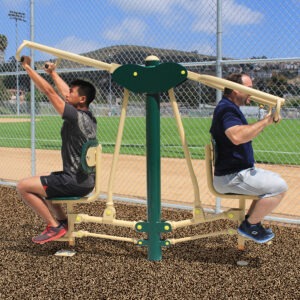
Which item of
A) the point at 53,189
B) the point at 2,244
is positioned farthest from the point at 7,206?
the point at 53,189

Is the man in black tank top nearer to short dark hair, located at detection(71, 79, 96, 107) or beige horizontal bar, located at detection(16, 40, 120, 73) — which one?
short dark hair, located at detection(71, 79, 96, 107)

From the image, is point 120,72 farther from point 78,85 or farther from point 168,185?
point 168,185

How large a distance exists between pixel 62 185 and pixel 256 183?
156 centimetres

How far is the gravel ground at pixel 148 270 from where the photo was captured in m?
3.36

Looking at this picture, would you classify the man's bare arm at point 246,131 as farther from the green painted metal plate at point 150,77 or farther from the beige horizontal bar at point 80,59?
the beige horizontal bar at point 80,59

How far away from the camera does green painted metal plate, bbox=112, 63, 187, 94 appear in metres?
3.70

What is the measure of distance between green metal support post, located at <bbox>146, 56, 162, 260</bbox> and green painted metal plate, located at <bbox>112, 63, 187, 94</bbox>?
0.09 meters

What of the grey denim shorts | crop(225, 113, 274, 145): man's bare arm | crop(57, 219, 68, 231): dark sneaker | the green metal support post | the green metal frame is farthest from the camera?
crop(57, 219, 68, 231): dark sneaker

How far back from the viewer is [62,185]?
3.94 m

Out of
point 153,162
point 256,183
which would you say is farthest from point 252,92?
point 153,162

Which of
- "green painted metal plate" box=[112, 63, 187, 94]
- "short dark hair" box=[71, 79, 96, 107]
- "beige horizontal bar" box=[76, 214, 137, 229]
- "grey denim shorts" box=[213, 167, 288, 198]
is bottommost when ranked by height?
"beige horizontal bar" box=[76, 214, 137, 229]

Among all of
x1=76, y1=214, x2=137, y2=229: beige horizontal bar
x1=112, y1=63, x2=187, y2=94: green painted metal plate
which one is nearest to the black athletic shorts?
x1=76, y1=214, x2=137, y2=229: beige horizontal bar

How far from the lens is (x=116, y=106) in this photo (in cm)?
1023

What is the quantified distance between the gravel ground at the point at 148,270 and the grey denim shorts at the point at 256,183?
25.3 inches
